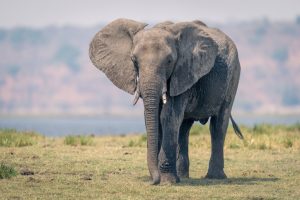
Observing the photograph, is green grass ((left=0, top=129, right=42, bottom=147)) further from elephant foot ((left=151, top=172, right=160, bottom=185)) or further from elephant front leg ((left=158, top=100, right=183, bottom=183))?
elephant foot ((left=151, top=172, right=160, bottom=185))

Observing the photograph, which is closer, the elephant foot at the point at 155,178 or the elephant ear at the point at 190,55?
the elephant foot at the point at 155,178

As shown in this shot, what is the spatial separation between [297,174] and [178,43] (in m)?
4.30

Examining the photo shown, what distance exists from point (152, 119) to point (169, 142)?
2.79ft

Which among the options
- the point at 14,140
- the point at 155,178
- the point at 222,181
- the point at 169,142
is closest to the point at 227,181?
the point at 222,181

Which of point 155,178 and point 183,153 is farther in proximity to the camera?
point 183,153

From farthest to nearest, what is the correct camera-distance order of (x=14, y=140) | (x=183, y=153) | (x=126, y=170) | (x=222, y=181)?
(x=14, y=140) → (x=126, y=170) → (x=183, y=153) → (x=222, y=181)

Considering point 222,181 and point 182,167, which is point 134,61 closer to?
point 182,167

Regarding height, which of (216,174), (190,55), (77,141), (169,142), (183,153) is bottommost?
(77,141)

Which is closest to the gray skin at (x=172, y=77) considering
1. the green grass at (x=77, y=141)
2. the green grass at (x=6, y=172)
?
the green grass at (x=6, y=172)

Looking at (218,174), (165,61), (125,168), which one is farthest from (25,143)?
(165,61)

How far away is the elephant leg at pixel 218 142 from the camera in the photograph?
57.7 feet

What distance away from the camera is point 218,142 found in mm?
17781

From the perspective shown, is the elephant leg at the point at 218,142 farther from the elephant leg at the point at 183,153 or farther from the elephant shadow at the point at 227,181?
the elephant leg at the point at 183,153

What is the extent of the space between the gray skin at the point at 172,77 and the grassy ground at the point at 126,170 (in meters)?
0.68
